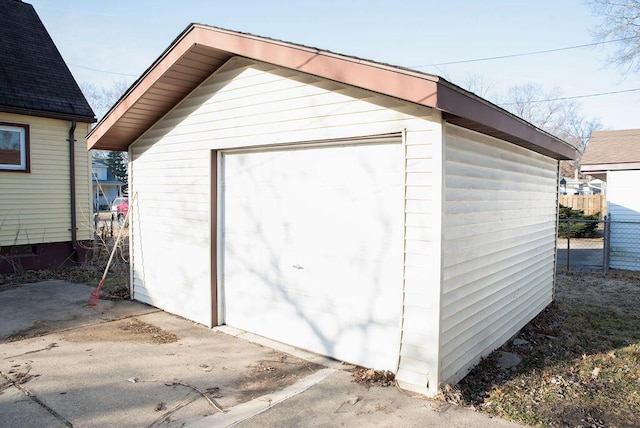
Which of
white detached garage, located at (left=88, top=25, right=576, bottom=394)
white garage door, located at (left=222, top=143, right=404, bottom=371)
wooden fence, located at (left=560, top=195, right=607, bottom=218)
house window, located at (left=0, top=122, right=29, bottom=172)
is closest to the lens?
white detached garage, located at (left=88, top=25, right=576, bottom=394)

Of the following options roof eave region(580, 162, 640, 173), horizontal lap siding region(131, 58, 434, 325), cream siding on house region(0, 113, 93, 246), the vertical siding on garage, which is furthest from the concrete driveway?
roof eave region(580, 162, 640, 173)

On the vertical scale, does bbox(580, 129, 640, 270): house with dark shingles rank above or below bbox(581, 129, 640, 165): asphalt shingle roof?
below

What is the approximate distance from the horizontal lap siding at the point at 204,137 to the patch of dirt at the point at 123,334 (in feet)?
1.98

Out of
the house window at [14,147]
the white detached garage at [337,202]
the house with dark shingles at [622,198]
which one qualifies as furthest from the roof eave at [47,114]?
the house with dark shingles at [622,198]

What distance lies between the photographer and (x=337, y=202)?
480cm

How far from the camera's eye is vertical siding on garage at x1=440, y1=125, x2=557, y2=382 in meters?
4.16

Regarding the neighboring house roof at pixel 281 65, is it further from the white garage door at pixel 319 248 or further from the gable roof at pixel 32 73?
the gable roof at pixel 32 73

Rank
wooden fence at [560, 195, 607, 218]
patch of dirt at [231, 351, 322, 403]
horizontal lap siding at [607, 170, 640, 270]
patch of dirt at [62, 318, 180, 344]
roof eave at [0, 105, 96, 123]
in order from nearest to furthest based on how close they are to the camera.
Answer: patch of dirt at [231, 351, 322, 403] → patch of dirt at [62, 318, 180, 344] → roof eave at [0, 105, 96, 123] → horizontal lap siding at [607, 170, 640, 270] → wooden fence at [560, 195, 607, 218]

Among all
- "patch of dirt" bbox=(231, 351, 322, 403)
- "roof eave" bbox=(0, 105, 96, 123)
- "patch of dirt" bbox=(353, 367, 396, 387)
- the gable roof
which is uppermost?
the gable roof

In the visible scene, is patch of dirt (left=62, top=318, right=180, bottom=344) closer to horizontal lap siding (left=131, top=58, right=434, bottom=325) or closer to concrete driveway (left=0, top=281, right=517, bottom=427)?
concrete driveway (left=0, top=281, right=517, bottom=427)

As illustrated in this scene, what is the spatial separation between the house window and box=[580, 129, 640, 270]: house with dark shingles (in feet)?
47.6

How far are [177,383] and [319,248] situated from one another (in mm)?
1948

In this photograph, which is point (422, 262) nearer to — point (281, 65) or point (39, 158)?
point (281, 65)

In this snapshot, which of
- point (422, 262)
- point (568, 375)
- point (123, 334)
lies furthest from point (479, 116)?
point (123, 334)
